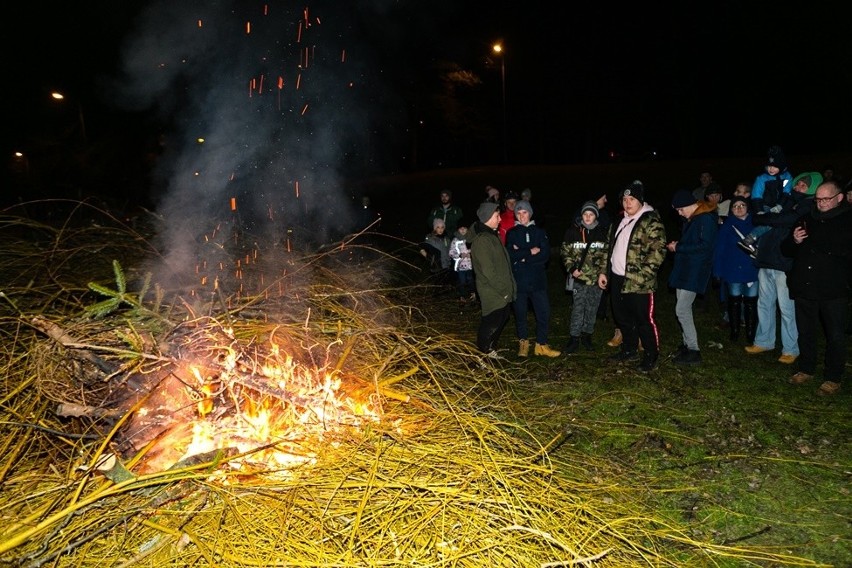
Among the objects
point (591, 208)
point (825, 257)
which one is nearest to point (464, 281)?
point (591, 208)

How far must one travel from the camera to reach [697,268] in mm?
5848

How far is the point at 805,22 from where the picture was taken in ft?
97.1

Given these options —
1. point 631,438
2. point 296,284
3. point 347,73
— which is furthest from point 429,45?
point 631,438

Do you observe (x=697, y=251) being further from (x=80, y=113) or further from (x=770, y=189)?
(x=80, y=113)

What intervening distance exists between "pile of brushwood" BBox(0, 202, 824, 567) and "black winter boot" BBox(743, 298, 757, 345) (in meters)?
3.34

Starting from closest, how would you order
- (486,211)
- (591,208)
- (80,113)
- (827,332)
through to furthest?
(827,332), (486,211), (591,208), (80,113)

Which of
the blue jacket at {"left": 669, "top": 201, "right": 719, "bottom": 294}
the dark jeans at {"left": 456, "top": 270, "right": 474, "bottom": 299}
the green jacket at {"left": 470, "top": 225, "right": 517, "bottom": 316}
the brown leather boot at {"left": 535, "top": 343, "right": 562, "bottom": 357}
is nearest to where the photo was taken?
the blue jacket at {"left": 669, "top": 201, "right": 719, "bottom": 294}

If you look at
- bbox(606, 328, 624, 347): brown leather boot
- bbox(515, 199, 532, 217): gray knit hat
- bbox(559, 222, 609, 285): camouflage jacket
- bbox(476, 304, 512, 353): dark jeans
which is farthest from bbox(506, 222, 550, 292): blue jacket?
bbox(606, 328, 624, 347): brown leather boot

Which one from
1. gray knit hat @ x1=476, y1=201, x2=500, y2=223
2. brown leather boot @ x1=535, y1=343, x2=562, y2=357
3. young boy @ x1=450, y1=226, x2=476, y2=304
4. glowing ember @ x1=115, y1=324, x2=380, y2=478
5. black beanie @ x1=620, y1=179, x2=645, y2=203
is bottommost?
brown leather boot @ x1=535, y1=343, x2=562, y2=357

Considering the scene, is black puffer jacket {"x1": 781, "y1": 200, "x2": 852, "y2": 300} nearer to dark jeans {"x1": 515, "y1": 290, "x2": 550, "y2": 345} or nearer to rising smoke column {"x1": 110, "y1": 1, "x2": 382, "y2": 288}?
dark jeans {"x1": 515, "y1": 290, "x2": 550, "y2": 345}

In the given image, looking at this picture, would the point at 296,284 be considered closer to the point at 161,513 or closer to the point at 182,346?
the point at 182,346

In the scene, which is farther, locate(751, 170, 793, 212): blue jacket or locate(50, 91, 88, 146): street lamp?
locate(50, 91, 88, 146): street lamp

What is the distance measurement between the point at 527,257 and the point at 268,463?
12.9 feet

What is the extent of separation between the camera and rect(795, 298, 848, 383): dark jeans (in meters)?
5.07
